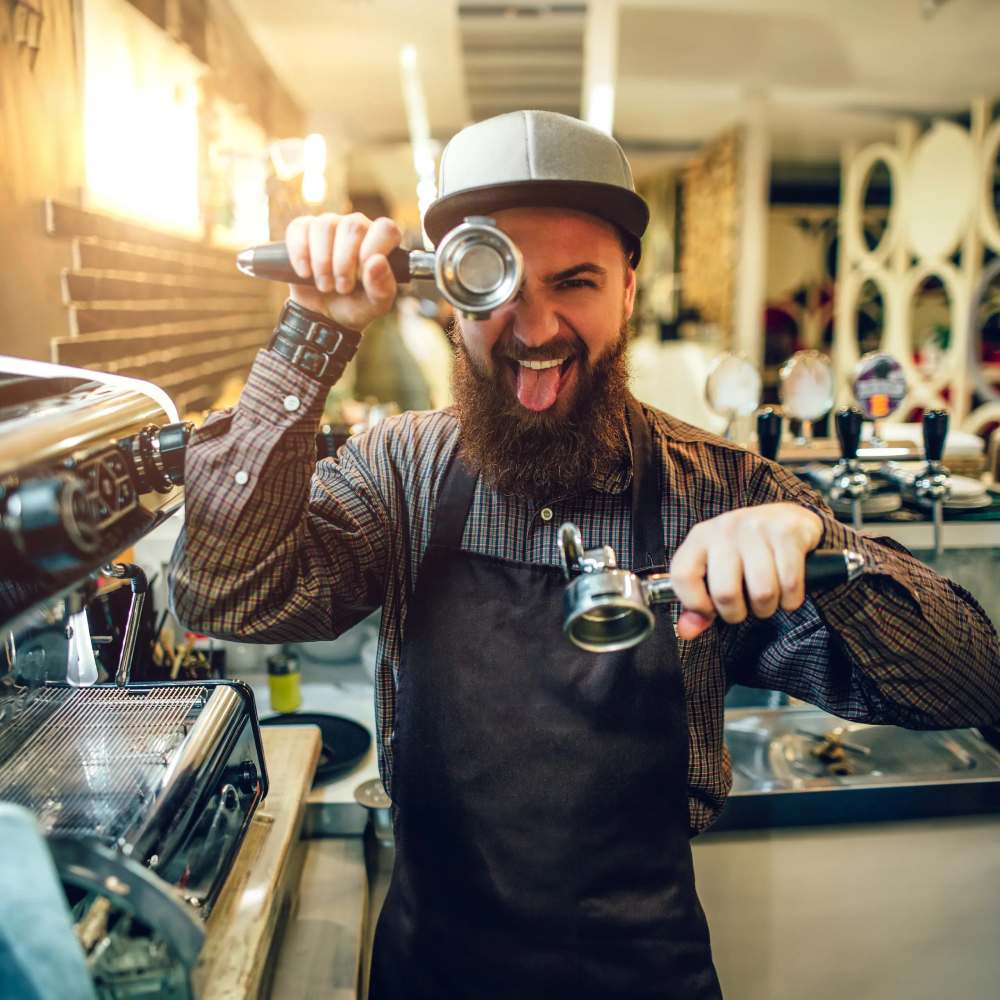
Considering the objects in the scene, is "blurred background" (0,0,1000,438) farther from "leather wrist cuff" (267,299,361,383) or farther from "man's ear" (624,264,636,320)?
"man's ear" (624,264,636,320)

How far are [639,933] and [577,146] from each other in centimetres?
116

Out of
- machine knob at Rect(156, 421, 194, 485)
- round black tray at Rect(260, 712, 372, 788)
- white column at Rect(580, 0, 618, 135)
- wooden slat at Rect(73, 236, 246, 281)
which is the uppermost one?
white column at Rect(580, 0, 618, 135)

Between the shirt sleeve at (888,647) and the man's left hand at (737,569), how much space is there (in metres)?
0.14

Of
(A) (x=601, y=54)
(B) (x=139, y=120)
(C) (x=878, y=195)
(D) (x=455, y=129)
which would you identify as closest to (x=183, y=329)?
(B) (x=139, y=120)

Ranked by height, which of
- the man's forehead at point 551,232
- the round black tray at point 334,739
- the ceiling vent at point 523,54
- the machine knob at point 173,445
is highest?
the ceiling vent at point 523,54

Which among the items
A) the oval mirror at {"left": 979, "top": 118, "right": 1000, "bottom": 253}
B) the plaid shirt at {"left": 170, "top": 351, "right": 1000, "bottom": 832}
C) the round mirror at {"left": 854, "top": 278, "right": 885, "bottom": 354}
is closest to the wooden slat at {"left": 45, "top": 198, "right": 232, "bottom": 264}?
the plaid shirt at {"left": 170, "top": 351, "right": 1000, "bottom": 832}

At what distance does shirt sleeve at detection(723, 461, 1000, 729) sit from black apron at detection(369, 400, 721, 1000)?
0.66 feet

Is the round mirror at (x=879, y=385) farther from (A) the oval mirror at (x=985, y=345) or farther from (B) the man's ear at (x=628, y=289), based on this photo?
(A) the oval mirror at (x=985, y=345)

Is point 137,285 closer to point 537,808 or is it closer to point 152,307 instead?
point 152,307

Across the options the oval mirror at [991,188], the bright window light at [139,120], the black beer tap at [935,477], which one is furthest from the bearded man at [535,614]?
the oval mirror at [991,188]

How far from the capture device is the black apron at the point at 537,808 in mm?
1186

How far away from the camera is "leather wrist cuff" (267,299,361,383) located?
104 cm

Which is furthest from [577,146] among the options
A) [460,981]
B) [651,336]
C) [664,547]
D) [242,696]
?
[651,336]

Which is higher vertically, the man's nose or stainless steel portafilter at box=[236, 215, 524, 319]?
stainless steel portafilter at box=[236, 215, 524, 319]
